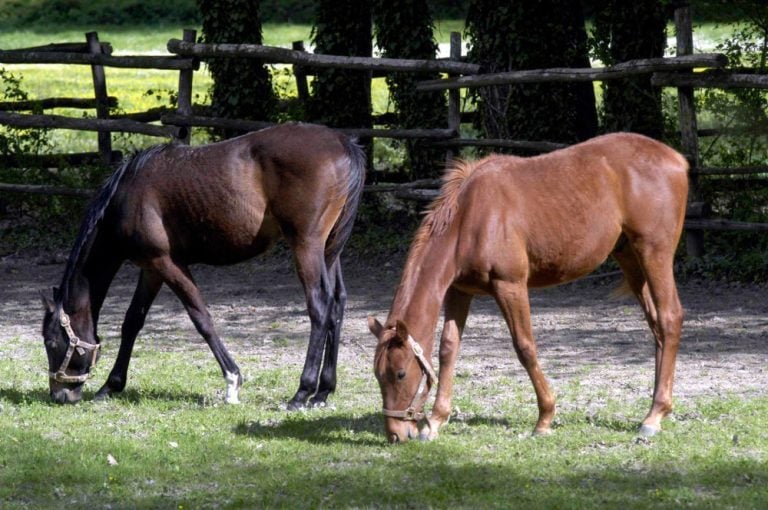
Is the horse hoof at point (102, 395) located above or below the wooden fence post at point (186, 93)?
below

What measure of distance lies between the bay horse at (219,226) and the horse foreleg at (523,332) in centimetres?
147

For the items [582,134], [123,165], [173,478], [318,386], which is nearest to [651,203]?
[318,386]

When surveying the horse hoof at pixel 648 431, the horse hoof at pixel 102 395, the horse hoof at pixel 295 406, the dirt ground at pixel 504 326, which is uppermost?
the horse hoof at pixel 648 431

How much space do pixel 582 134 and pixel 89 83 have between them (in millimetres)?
15797

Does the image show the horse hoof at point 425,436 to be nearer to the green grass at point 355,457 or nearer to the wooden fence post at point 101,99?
the green grass at point 355,457

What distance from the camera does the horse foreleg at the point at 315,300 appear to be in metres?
6.73

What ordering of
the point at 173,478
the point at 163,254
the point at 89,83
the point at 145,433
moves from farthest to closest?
the point at 89,83, the point at 163,254, the point at 145,433, the point at 173,478

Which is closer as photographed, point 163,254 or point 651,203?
point 651,203

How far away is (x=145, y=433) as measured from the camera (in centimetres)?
618

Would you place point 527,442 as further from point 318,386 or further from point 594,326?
point 594,326

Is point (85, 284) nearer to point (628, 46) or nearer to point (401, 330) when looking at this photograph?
point (401, 330)

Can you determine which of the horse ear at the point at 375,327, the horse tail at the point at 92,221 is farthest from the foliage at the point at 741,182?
the horse tail at the point at 92,221

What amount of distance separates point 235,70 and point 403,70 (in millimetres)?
2893

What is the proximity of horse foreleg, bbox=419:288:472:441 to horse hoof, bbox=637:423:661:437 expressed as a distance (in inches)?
37.8
